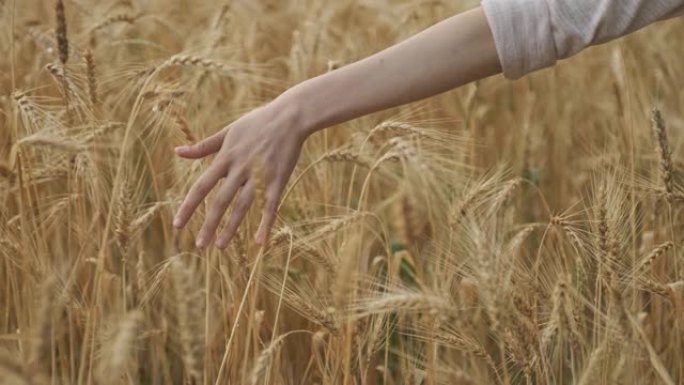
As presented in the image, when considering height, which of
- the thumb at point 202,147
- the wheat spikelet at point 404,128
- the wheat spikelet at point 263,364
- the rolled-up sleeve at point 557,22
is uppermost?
the rolled-up sleeve at point 557,22

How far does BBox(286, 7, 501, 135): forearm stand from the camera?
1.32 metres

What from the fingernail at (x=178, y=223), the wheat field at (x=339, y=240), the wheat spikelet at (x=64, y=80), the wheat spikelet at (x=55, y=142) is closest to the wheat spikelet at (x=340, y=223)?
the wheat field at (x=339, y=240)

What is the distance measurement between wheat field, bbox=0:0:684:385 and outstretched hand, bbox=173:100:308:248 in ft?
0.26

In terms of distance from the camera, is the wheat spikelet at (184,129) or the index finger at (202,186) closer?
the index finger at (202,186)

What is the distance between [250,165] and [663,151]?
1.90 ft

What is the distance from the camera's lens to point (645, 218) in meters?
1.94

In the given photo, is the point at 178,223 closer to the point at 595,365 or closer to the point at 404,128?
the point at 404,128

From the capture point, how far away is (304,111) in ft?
4.32

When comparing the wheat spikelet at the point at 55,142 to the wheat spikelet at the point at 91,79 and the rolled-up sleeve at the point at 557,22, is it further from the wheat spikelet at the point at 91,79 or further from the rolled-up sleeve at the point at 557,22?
the rolled-up sleeve at the point at 557,22

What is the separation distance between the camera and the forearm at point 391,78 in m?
1.32

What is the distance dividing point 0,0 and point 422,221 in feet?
3.04

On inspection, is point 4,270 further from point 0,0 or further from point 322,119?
point 322,119

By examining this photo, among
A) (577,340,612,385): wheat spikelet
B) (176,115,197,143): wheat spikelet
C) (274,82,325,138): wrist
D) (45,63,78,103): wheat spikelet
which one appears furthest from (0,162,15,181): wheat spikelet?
(577,340,612,385): wheat spikelet

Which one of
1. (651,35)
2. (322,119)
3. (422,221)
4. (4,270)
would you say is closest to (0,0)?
(4,270)
